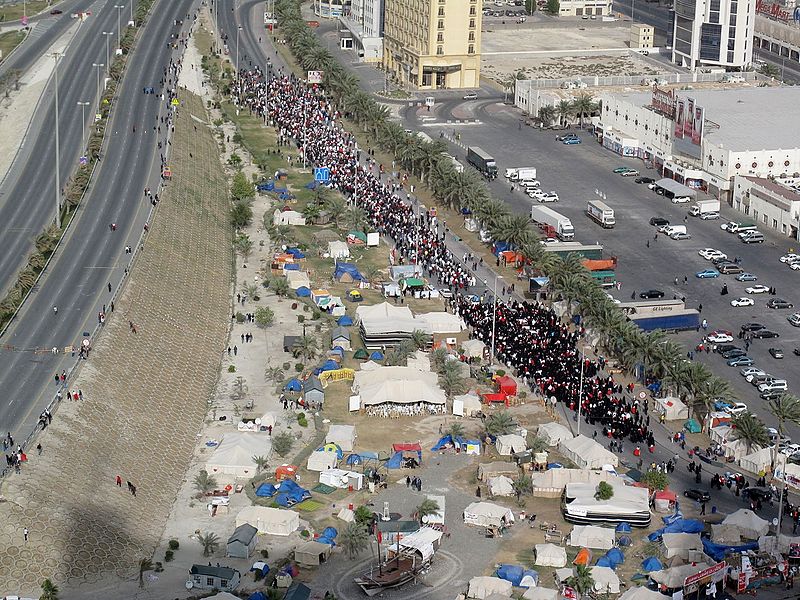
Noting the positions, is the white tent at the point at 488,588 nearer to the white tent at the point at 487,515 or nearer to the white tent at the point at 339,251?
the white tent at the point at 487,515

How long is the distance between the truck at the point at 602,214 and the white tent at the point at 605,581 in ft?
239

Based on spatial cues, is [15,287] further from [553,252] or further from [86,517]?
[553,252]

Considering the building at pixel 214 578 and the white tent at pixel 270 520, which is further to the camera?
the white tent at pixel 270 520

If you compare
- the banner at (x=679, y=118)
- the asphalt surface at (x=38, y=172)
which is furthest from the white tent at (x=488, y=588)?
the banner at (x=679, y=118)

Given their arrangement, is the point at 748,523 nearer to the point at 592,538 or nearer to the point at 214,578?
the point at 592,538

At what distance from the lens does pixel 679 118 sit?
576 feet

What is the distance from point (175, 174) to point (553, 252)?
41.5 meters

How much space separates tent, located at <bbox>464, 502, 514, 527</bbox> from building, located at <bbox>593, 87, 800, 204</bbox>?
79686mm

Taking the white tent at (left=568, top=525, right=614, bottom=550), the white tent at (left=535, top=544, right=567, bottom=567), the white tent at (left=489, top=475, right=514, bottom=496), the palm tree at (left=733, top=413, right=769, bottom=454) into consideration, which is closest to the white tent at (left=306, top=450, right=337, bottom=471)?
the white tent at (left=489, top=475, right=514, bottom=496)

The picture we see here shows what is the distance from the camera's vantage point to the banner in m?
175

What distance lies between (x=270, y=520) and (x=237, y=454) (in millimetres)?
8950

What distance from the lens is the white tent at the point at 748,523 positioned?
9050 centimetres

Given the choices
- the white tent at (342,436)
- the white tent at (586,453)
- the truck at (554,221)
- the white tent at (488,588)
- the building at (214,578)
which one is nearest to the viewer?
the building at (214,578)

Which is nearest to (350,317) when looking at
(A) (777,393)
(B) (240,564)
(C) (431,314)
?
(C) (431,314)
